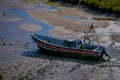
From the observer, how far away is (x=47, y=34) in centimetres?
3625

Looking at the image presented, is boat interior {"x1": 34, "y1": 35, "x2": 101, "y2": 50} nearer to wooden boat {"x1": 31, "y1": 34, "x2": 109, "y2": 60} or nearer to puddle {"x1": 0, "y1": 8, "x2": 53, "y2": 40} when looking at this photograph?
wooden boat {"x1": 31, "y1": 34, "x2": 109, "y2": 60}

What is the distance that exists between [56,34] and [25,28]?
4532 mm

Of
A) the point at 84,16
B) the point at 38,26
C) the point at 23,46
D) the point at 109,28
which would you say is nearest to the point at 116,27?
the point at 109,28

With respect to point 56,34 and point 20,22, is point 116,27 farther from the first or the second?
point 20,22

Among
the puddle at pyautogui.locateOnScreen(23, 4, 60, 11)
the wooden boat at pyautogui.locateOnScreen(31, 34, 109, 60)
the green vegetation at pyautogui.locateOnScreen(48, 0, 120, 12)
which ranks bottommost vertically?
the puddle at pyautogui.locateOnScreen(23, 4, 60, 11)

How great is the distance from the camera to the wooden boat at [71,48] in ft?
95.5

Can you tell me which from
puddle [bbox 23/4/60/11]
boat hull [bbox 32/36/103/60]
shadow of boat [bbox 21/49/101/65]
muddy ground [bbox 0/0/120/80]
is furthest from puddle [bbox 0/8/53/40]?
boat hull [bbox 32/36/103/60]

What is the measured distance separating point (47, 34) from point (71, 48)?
720cm

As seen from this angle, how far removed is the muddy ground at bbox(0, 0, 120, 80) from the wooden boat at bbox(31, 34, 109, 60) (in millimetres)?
560

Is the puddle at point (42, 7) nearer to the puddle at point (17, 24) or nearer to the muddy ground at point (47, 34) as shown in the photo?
the muddy ground at point (47, 34)

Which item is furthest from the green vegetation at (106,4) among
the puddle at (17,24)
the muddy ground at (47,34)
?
the puddle at (17,24)

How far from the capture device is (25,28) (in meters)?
38.6

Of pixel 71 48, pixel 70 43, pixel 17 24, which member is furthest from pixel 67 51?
pixel 17 24

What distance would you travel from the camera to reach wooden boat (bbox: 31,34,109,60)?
29.1 metres
